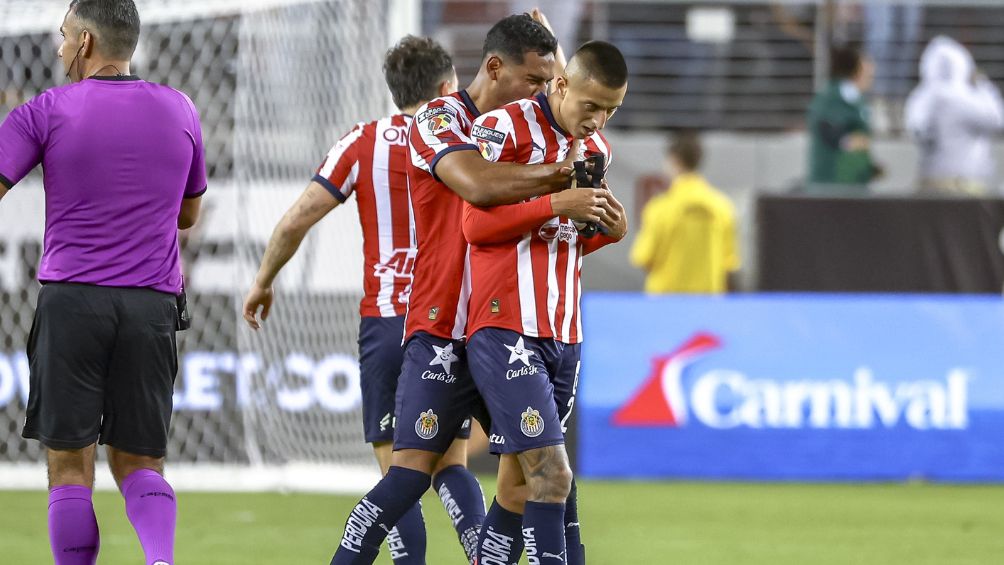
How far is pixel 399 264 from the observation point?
589cm

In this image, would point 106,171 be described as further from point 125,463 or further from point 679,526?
point 679,526

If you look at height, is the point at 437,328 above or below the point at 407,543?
above

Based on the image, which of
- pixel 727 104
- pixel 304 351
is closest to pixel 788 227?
pixel 727 104

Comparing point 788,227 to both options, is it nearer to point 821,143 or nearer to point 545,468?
point 821,143

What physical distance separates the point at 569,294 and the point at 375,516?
96 centimetres

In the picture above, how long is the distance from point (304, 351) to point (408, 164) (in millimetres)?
4509

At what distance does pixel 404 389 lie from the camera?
5.19 m

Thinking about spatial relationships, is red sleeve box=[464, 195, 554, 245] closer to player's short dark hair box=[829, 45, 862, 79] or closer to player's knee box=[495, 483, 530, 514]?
player's knee box=[495, 483, 530, 514]

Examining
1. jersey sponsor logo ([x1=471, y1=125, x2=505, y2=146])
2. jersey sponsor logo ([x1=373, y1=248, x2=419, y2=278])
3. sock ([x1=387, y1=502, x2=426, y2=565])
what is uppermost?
jersey sponsor logo ([x1=471, y1=125, x2=505, y2=146])

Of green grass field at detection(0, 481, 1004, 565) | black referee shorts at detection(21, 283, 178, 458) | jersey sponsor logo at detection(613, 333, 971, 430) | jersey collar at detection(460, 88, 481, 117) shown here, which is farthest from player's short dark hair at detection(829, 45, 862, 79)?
black referee shorts at detection(21, 283, 178, 458)

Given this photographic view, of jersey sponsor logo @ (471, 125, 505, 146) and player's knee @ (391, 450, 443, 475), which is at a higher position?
jersey sponsor logo @ (471, 125, 505, 146)

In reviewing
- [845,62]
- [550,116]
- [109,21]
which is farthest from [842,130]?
[109,21]

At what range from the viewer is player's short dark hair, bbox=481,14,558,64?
200 inches

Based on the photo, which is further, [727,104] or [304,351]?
[727,104]
